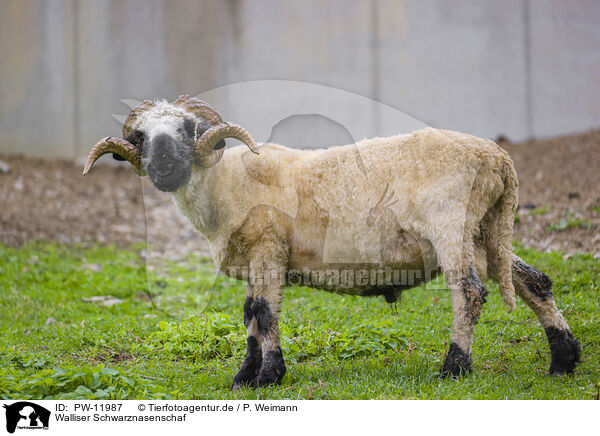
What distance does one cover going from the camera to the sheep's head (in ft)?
15.0

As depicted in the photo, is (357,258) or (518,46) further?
(518,46)

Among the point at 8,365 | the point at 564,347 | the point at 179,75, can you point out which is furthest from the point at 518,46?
the point at 8,365

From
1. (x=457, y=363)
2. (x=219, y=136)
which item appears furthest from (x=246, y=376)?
(x=219, y=136)

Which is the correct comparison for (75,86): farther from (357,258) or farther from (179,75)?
(357,258)

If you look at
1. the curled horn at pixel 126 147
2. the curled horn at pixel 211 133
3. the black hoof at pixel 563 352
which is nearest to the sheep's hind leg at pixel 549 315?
the black hoof at pixel 563 352

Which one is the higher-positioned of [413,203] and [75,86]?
[75,86]

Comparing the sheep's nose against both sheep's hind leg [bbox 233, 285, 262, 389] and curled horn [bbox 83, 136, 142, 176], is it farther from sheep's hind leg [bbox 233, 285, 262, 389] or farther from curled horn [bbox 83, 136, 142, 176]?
sheep's hind leg [bbox 233, 285, 262, 389]

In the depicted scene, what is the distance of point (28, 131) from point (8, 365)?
9237 millimetres

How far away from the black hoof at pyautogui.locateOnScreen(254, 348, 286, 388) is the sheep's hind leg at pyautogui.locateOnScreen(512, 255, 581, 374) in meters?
1.92

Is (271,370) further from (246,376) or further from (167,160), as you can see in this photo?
(167,160)

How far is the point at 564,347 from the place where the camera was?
15.1ft

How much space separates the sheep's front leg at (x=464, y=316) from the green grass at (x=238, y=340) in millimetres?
118

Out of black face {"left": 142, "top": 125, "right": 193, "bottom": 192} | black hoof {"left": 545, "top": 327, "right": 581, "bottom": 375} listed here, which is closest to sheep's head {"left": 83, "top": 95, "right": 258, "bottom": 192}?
black face {"left": 142, "top": 125, "right": 193, "bottom": 192}
